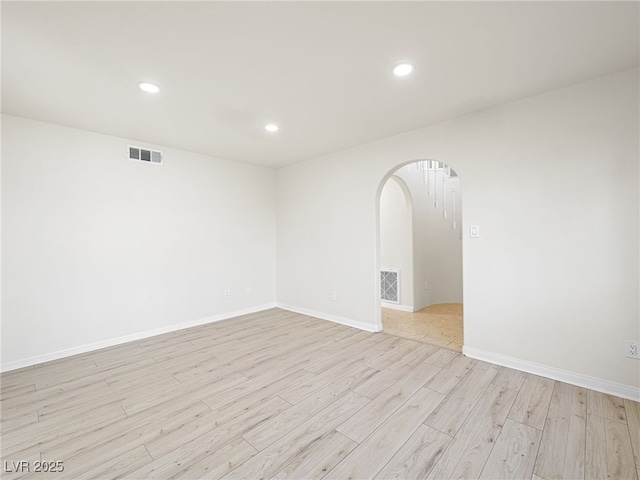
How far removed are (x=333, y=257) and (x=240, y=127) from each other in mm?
2164

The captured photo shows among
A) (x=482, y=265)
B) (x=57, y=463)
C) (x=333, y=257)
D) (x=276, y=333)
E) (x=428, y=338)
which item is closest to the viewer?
(x=57, y=463)

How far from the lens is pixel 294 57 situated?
1.93 m

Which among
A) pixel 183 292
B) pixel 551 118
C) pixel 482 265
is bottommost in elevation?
pixel 183 292

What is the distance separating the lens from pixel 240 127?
10.4 ft

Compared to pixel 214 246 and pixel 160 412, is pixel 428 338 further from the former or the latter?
pixel 214 246

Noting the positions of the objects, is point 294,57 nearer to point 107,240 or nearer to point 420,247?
point 107,240

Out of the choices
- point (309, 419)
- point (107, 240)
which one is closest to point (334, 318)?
point (309, 419)

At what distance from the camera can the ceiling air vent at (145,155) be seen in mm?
3514

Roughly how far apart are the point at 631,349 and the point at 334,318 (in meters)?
2.99

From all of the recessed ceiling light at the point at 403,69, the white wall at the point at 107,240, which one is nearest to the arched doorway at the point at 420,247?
the recessed ceiling light at the point at 403,69

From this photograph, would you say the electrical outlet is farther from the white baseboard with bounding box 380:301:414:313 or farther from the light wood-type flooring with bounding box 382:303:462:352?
the white baseboard with bounding box 380:301:414:313

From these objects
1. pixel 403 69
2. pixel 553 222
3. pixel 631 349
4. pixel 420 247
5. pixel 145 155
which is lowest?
pixel 631 349

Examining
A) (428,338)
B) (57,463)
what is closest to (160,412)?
(57,463)

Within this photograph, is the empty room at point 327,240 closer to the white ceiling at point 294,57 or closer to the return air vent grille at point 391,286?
the white ceiling at point 294,57
